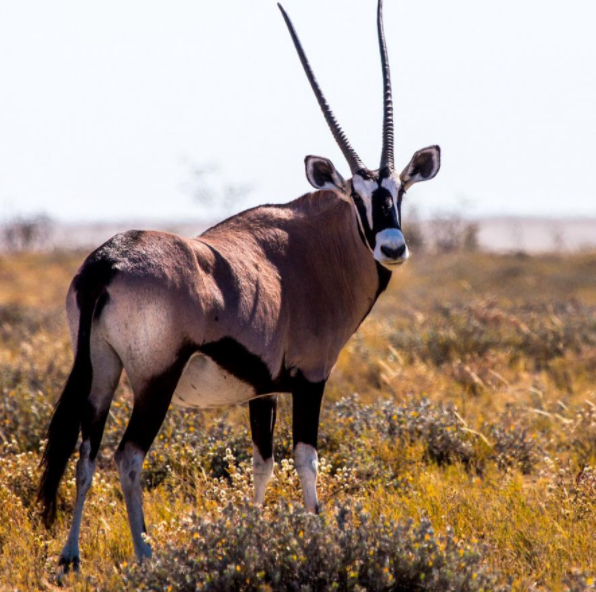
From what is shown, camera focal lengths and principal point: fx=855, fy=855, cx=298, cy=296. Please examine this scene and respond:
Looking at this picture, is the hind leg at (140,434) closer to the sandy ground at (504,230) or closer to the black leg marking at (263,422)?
the black leg marking at (263,422)

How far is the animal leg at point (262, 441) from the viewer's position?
5.65m

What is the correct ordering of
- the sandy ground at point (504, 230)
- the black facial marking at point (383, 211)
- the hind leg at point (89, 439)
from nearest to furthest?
the hind leg at point (89, 439), the black facial marking at point (383, 211), the sandy ground at point (504, 230)

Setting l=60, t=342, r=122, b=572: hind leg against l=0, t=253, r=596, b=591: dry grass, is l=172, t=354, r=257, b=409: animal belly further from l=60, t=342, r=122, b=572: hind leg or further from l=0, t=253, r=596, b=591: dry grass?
l=0, t=253, r=596, b=591: dry grass

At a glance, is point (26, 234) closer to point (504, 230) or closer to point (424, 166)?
point (424, 166)

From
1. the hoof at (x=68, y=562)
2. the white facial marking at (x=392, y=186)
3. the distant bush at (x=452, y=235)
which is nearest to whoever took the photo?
the hoof at (x=68, y=562)

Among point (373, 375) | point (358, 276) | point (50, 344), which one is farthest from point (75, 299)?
point (50, 344)

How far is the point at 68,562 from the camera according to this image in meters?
4.70

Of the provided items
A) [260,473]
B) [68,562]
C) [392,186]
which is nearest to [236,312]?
[392,186]

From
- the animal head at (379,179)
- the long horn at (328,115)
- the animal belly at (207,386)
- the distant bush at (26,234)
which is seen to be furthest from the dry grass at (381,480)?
the distant bush at (26,234)

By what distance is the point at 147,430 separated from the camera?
439 centimetres

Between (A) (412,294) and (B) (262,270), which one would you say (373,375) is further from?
(A) (412,294)

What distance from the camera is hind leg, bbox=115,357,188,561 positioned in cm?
433

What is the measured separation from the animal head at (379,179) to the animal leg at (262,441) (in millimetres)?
1266

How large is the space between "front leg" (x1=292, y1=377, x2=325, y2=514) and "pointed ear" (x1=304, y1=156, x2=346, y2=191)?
1331 mm
